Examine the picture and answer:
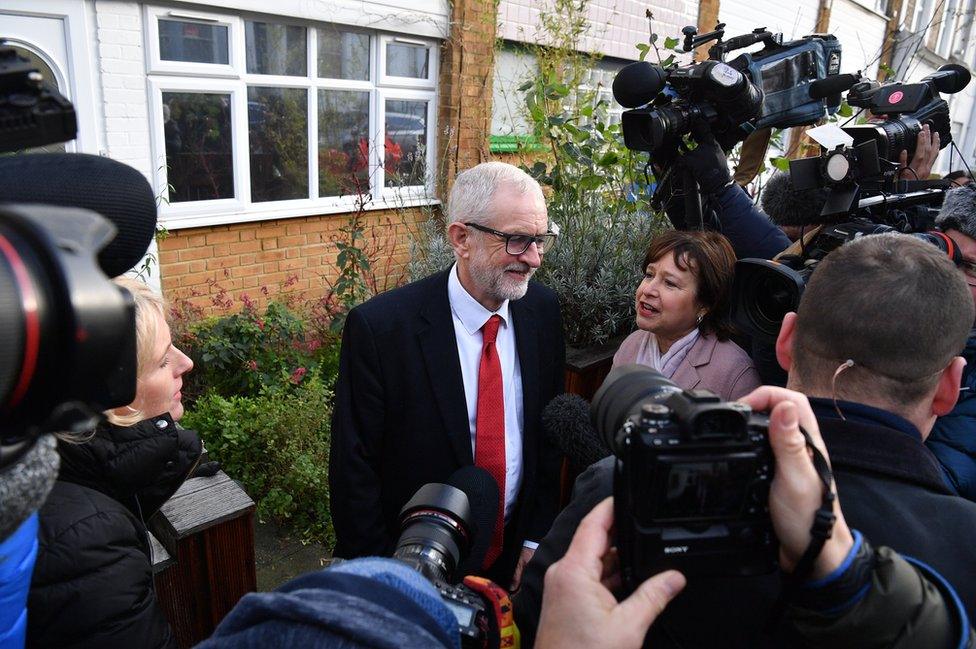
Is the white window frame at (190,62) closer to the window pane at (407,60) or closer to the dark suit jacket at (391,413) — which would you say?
the window pane at (407,60)

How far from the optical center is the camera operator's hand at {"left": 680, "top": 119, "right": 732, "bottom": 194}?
233 centimetres

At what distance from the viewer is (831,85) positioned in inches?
103

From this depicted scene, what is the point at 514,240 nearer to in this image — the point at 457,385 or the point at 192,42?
the point at 457,385

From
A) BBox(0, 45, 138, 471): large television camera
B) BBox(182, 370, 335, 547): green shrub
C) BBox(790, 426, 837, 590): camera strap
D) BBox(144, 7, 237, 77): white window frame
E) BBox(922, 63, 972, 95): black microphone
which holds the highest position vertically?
BBox(144, 7, 237, 77): white window frame

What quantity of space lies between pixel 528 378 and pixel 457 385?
28 cm

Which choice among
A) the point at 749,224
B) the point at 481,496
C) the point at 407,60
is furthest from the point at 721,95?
the point at 407,60

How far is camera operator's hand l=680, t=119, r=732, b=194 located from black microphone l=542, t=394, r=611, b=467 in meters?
0.93

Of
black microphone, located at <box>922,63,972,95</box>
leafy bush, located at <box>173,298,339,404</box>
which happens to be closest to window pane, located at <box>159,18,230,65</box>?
leafy bush, located at <box>173,298,339,404</box>

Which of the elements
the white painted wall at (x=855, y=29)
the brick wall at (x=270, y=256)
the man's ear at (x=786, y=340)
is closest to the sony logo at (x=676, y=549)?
the man's ear at (x=786, y=340)

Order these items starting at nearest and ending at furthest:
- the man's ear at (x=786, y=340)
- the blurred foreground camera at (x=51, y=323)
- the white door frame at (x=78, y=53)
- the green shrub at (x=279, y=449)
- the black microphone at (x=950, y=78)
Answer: the blurred foreground camera at (x=51, y=323) → the man's ear at (x=786, y=340) → the black microphone at (x=950, y=78) → the green shrub at (x=279, y=449) → the white door frame at (x=78, y=53)

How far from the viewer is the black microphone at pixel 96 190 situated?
1.00 m

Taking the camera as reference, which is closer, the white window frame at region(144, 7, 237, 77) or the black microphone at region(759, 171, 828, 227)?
the black microphone at region(759, 171, 828, 227)

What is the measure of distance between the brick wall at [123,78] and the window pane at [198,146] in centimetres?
24

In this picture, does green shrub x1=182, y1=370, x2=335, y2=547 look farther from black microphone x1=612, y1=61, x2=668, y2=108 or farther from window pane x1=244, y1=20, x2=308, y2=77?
window pane x1=244, y1=20, x2=308, y2=77
